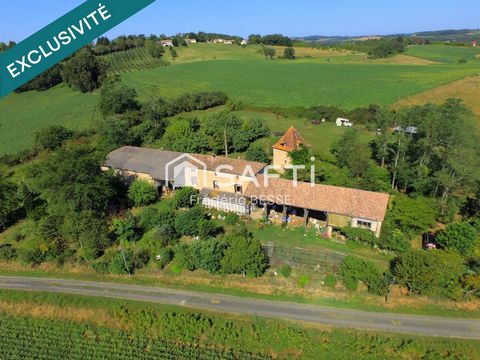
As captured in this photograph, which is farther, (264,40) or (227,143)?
(264,40)

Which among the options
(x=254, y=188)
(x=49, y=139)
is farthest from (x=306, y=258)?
(x=49, y=139)

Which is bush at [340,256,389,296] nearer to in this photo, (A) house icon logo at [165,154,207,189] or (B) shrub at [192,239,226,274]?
(B) shrub at [192,239,226,274]

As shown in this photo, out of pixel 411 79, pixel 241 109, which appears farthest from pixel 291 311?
pixel 411 79

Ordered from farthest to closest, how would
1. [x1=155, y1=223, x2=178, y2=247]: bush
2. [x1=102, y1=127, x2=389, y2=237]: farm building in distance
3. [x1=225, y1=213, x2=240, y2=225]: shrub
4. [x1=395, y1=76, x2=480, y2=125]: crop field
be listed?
1. [x1=395, y1=76, x2=480, y2=125]: crop field
2. [x1=225, y1=213, x2=240, y2=225]: shrub
3. [x1=155, y1=223, x2=178, y2=247]: bush
4. [x1=102, y1=127, x2=389, y2=237]: farm building in distance

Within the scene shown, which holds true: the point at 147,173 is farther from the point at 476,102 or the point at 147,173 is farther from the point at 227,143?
the point at 476,102

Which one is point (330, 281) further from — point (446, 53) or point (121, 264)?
point (446, 53)

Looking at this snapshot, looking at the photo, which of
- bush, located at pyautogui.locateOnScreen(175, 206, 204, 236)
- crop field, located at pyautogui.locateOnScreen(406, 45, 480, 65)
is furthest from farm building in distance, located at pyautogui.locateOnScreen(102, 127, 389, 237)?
crop field, located at pyautogui.locateOnScreen(406, 45, 480, 65)

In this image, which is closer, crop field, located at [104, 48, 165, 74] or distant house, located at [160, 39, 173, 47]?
crop field, located at [104, 48, 165, 74]
